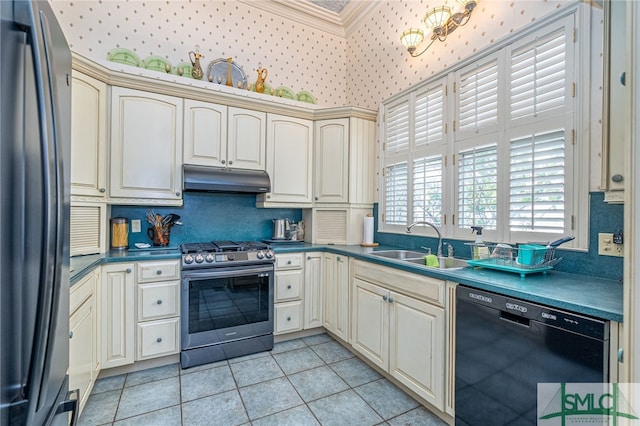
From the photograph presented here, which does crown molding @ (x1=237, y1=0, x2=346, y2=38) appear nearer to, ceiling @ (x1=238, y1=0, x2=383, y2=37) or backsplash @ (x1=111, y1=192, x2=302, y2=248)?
ceiling @ (x1=238, y1=0, x2=383, y2=37)

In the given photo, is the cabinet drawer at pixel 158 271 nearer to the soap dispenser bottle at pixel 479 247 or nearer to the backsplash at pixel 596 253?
the soap dispenser bottle at pixel 479 247

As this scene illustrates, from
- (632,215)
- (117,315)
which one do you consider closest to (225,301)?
(117,315)

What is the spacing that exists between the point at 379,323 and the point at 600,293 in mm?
1353

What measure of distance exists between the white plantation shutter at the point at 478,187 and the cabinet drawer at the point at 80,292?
255 centimetres

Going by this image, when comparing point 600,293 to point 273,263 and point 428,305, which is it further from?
point 273,263

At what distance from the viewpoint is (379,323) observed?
7.46 feet

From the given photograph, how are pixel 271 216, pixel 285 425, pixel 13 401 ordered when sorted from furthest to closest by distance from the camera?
pixel 271 216 < pixel 285 425 < pixel 13 401

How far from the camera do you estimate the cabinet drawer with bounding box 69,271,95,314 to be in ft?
5.05

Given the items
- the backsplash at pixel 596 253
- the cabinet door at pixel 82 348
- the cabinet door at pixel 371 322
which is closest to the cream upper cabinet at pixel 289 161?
the cabinet door at pixel 371 322

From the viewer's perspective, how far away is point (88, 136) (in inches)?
88.6

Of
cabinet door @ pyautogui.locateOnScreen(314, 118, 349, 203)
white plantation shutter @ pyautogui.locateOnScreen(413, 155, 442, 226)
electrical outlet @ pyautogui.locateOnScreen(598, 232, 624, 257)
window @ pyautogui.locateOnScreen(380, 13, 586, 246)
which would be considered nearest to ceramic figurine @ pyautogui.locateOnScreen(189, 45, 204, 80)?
cabinet door @ pyautogui.locateOnScreen(314, 118, 349, 203)

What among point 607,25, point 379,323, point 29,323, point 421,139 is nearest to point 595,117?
point 607,25

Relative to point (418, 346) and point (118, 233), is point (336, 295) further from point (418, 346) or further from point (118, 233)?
point (118, 233)

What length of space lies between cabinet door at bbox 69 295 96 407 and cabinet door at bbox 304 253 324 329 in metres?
1.71
